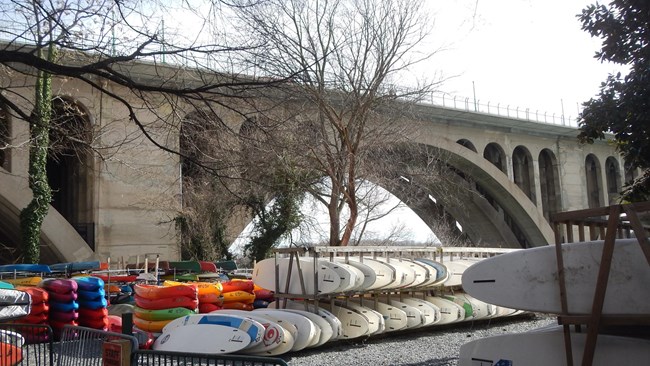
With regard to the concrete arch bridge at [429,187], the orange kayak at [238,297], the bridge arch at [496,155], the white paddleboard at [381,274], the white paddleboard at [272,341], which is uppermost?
the bridge arch at [496,155]

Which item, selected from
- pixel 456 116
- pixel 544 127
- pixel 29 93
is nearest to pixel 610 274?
pixel 29 93

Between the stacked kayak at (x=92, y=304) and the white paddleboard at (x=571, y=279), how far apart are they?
8.45 metres

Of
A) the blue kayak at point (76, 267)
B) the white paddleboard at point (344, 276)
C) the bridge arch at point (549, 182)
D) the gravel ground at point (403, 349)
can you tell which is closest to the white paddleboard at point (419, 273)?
the gravel ground at point (403, 349)

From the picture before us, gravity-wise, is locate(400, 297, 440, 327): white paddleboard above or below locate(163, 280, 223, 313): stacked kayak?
below

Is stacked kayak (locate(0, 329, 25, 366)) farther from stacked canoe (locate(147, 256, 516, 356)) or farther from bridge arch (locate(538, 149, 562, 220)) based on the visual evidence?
bridge arch (locate(538, 149, 562, 220))

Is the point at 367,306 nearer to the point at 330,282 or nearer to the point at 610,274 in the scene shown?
the point at 330,282

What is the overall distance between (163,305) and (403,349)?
450cm

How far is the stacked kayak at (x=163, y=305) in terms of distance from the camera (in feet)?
40.6

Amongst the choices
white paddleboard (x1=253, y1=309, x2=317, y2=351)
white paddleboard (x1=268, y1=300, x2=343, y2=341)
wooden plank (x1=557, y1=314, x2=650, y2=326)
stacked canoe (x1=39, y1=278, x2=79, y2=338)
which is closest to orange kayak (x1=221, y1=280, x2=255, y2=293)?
white paddleboard (x1=268, y1=300, x2=343, y2=341)

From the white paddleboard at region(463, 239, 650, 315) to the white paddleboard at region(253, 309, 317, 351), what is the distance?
4.43 metres

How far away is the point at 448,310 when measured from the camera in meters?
14.3

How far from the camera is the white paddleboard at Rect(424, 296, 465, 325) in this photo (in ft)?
46.7

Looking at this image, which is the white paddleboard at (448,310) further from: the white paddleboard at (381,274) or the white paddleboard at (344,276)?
the white paddleboard at (344,276)

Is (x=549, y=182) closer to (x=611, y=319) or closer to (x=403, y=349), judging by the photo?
(x=403, y=349)
